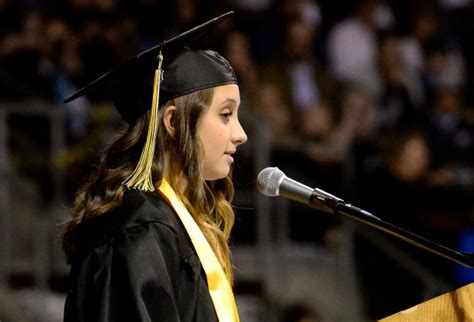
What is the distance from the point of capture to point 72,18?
7.57 meters

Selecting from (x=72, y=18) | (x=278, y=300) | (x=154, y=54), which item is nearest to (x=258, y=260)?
(x=278, y=300)

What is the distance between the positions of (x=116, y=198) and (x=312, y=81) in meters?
5.06

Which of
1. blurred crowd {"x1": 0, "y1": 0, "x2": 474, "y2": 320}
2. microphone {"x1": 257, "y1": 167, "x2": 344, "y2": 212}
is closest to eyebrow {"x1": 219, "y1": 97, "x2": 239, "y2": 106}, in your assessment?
microphone {"x1": 257, "y1": 167, "x2": 344, "y2": 212}

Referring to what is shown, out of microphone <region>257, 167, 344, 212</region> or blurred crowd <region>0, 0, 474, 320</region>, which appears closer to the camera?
microphone <region>257, 167, 344, 212</region>

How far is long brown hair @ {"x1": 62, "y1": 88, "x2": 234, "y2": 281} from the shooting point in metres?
2.76

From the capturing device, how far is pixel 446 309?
2.50 meters

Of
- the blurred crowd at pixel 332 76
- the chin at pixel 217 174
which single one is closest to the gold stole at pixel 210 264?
the chin at pixel 217 174

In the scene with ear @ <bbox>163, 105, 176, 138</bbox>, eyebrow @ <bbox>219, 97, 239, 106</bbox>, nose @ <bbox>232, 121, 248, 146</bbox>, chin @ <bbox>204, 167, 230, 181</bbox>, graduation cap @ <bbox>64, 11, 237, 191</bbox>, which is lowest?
chin @ <bbox>204, 167, 230, 181</bbox>

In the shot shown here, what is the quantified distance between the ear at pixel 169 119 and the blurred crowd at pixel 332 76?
12.1 ft

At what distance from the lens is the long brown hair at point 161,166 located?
109 inches

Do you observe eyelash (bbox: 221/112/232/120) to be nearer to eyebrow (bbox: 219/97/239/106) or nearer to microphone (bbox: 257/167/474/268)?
eyebrow (bbox: 219/97/239/106)

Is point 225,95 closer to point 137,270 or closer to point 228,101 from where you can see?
point 228,101

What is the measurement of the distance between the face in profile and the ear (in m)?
0.07

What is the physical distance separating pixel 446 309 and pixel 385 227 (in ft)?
0.74
